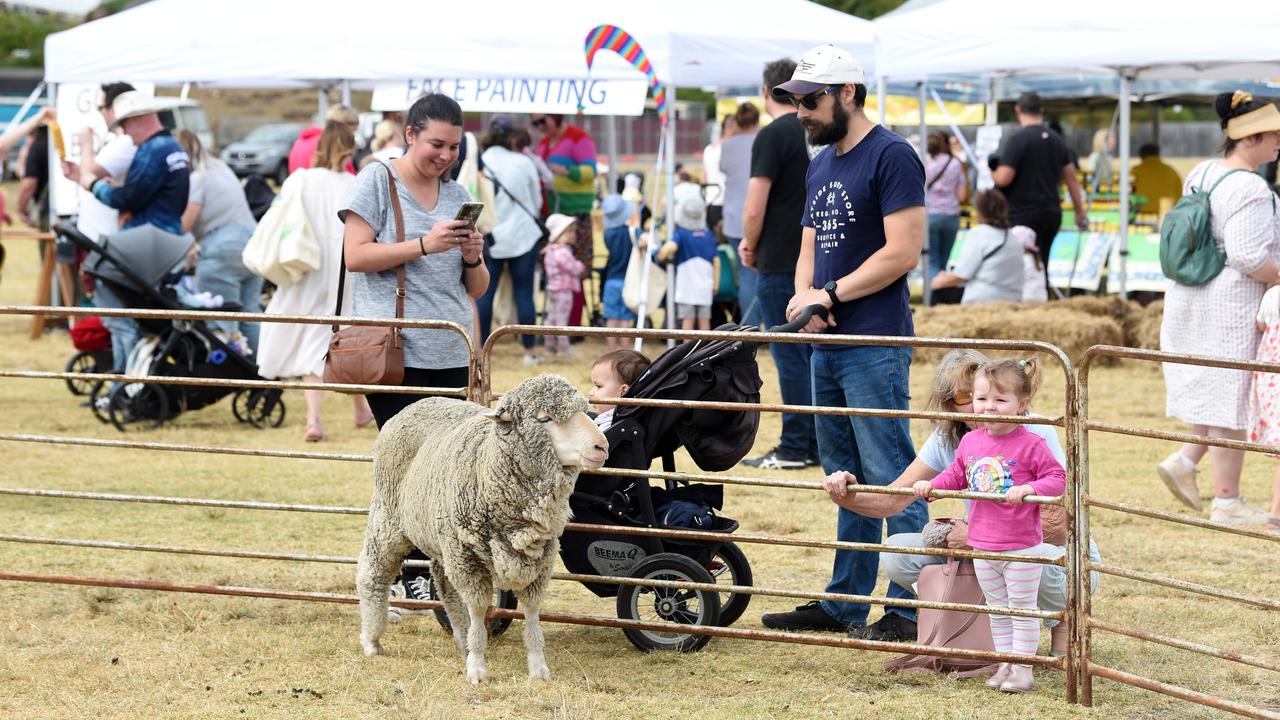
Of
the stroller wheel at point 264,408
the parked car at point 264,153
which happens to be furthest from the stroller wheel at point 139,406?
the parked car at point 264,153

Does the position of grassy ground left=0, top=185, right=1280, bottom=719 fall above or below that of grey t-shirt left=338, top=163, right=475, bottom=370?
below

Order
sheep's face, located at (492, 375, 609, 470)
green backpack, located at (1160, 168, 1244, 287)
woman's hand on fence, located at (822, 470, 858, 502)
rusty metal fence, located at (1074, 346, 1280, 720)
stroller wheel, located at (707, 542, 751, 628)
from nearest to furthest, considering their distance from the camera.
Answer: rusty metal fence, located at (1074, 346, 1280, 720) < sheep's face, located at (492, 375, 609, 470) < woman's hand on fence, located at (822, 470, 858, 502) < stroller wheel, located at (707, 542, 751, 628) < green backpack, located at (1160, 168, 1244, 287)

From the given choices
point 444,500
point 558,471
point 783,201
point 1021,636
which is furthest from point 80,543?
point 783,201

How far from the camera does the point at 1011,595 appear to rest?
4.48 m

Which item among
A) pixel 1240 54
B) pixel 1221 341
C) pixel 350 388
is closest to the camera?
pixel 350 388

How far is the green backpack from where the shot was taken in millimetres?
6711

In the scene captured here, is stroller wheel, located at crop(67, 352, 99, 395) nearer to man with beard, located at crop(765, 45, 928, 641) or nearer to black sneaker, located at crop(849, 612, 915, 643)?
man with beard, located at crop(765, 45, 928, 641)

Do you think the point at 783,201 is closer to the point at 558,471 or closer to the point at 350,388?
the point at 350,388

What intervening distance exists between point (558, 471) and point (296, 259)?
4.83 meters

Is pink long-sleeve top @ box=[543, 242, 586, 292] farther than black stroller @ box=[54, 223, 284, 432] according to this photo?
Yes

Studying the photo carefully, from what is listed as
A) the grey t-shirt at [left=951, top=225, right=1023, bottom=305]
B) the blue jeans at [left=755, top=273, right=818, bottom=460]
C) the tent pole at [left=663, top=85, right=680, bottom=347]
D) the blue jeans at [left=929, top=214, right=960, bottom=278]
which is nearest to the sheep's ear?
the blue jeans at [left=755, top=273, right=818, bottom=460]

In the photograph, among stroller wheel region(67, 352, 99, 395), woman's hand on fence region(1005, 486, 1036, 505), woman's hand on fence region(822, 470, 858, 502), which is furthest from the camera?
stroller wheel region(67, 352, 99, 395)

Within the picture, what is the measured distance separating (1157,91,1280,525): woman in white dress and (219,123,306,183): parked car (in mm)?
31859

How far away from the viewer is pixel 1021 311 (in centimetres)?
1212
